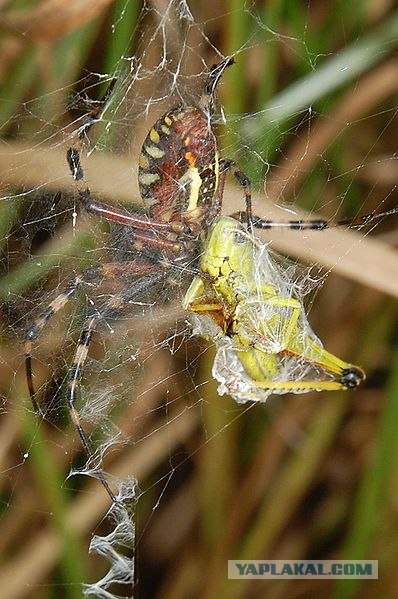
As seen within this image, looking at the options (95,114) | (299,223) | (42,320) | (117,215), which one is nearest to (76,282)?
(42,320)

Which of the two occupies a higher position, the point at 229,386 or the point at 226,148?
the point at 226,148

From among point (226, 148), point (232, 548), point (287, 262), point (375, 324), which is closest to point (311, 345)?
point (287, 262)

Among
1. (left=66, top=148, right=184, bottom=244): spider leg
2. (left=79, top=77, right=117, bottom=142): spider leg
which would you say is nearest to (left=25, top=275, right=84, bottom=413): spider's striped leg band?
(left=66, top=148, right=184, bottom=244): spider leg

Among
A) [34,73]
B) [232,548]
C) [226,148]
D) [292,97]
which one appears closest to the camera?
[226,148]

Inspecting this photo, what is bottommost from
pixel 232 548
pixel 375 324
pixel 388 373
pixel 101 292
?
pixel 232 548

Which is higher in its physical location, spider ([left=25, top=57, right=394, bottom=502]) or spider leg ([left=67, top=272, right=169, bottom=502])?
spider ([left=25, top=57, right=394, bottom=502])

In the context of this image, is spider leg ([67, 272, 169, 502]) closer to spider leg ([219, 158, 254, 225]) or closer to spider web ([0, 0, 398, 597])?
spider web ([0, 0, 398, 597])

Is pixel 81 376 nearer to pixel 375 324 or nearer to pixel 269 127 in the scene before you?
pixel 269 127

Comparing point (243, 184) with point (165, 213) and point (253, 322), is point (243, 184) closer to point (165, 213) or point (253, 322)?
point (165, 213)
